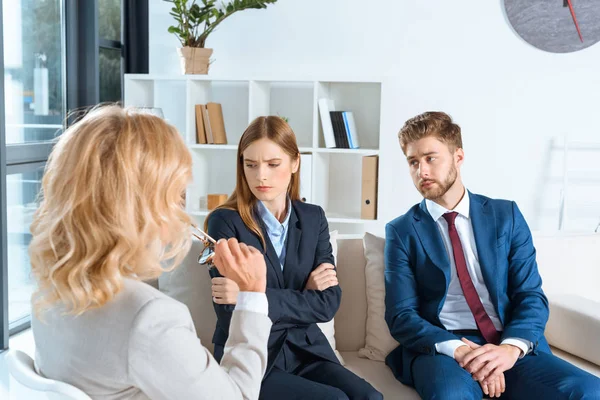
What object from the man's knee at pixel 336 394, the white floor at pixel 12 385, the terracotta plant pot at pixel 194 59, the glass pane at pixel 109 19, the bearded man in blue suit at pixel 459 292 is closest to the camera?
the man's knee at pixel 336 394

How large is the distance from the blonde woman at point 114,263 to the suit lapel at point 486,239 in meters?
1.20

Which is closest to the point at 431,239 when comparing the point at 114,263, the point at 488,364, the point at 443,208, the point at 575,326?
the point at 443,208

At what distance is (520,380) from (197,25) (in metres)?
2.73

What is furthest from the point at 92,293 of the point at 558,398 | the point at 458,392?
the point at 558,398

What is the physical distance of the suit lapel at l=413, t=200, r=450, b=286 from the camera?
211 cm

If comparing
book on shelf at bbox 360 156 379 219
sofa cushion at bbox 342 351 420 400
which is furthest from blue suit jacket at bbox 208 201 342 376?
book on shelf at bbox 360 156 379 219

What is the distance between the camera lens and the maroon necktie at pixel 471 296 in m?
2.06

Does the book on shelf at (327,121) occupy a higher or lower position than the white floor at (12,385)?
higher

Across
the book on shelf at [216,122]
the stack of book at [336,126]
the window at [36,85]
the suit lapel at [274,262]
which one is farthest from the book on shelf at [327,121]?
the suit lapel at [274,262]

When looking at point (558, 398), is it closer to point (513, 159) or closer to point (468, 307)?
point (468, 307)

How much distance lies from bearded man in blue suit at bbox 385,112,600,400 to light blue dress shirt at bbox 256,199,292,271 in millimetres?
361

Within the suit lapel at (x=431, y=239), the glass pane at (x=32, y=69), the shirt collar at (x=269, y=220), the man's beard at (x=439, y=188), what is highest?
the glass pane at (x=32, y=69)

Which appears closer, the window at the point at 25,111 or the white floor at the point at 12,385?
the white floor at the point at 12,385

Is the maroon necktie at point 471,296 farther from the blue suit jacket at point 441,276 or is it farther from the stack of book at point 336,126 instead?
the stack of book at point 336,126
